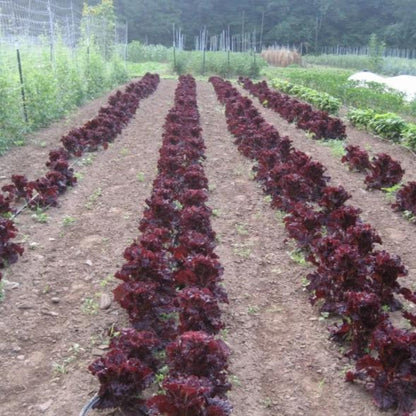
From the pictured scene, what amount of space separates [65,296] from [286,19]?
3028 inches

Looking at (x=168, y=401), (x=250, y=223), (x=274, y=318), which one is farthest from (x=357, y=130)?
(x=168, y=401)

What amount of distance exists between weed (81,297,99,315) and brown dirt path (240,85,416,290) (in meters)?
3.43

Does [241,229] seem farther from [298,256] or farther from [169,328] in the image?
[169,328]

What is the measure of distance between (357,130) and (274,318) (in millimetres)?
10617

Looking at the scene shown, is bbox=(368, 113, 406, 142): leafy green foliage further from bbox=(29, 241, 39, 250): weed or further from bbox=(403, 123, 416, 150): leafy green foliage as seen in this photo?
bbox=(29, 241, 39, 250): weed

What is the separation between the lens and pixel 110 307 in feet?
16.8

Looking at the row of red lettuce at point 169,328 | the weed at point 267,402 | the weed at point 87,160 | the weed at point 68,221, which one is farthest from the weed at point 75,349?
the weed at point 87,160

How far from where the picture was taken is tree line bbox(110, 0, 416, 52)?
70500 millimetres

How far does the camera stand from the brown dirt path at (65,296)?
A: 3.97 metres

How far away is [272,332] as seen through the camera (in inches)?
192

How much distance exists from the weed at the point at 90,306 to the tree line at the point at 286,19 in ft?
227

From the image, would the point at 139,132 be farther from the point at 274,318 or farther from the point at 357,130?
the point at 274,318

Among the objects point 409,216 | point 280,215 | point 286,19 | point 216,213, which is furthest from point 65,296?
point 286,19

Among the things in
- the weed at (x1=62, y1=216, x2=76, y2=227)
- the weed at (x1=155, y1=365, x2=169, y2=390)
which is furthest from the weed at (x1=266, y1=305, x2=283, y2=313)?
the weed at (x1=62, y1=216, x2=76, y2=227)
